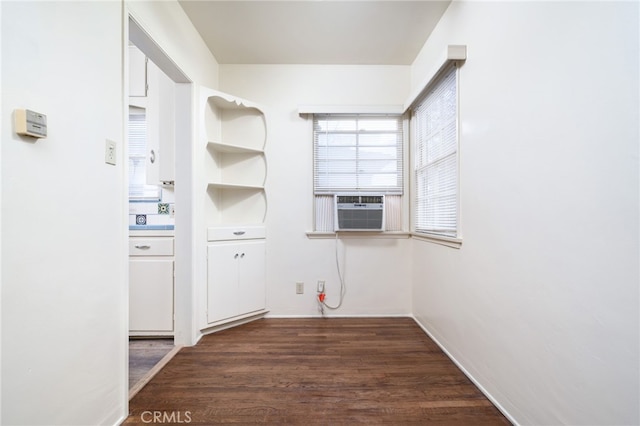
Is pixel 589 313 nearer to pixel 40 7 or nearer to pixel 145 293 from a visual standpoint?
pixel 40 7

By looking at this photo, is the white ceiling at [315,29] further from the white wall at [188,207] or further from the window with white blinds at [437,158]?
the window with white blinds at [437,158]

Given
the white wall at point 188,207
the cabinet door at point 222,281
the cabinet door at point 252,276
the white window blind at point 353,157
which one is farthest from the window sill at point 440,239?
the white wall at point 188,207

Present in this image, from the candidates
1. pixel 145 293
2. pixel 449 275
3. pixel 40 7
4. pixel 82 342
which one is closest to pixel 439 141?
pixel 449 275

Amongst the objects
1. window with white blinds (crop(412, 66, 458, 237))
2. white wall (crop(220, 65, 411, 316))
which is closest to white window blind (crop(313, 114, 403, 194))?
white wall (crop(220, 65, 411, 316))

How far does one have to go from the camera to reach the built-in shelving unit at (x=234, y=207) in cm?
218

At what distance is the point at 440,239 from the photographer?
195cm

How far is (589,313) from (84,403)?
1.92 m

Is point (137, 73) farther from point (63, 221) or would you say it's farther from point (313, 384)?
point (313, 384)

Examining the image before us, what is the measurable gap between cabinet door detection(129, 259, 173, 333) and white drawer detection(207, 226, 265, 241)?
1.21 feet

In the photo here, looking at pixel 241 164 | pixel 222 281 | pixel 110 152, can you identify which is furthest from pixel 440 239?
pixel 110 152

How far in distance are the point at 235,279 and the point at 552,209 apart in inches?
84.5

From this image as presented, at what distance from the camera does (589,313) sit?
0.89 m

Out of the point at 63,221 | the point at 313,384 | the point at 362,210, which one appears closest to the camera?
the point at 63,221

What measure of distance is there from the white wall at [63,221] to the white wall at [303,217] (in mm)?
1403
